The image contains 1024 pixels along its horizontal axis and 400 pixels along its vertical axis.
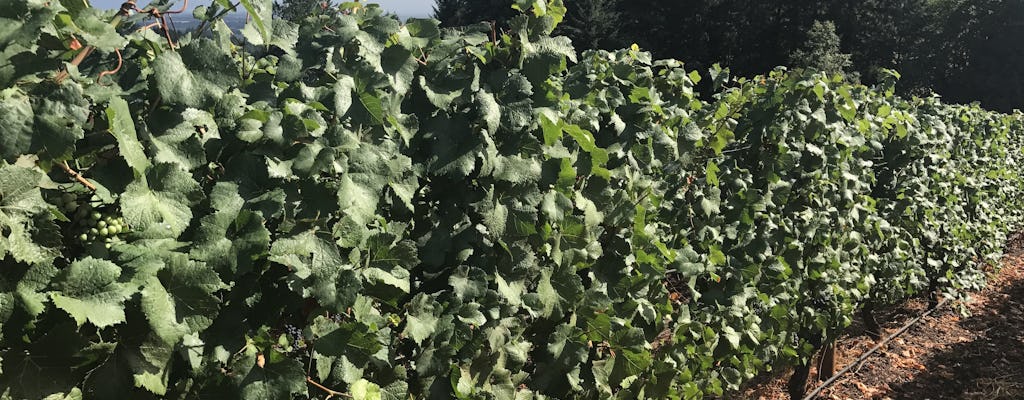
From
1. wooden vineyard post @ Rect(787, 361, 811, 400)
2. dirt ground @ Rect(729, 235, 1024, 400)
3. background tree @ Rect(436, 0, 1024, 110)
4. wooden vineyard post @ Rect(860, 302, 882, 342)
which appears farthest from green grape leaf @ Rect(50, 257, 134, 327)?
background tree @ Rect(436, 0, 1024, 110)

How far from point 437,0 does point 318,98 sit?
43.4 m

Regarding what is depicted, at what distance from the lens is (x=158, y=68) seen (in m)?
1.46

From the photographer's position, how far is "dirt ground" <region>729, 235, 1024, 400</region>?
A: 17.9 feet

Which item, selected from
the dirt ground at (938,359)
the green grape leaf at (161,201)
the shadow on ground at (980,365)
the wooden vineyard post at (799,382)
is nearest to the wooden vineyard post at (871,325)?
the dirt ground at (938,359)

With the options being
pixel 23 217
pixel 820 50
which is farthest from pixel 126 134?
pixel 820 50

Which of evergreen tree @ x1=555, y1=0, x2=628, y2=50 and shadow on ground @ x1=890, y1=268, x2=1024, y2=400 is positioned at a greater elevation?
shadow on ground @ x1=890, y1=268, x2=1024, y2=400

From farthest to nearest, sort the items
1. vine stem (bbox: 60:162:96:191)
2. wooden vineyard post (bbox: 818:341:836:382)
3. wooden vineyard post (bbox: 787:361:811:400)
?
wooden vineyard post (bbox: 818:341:836:382) < wooden vineyard post (bbox: 787:361:811:400) < vine stem (bbox: 60:162:96:191)

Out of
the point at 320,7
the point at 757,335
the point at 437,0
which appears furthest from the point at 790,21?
the point at 320,7

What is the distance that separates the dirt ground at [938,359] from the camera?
546cm

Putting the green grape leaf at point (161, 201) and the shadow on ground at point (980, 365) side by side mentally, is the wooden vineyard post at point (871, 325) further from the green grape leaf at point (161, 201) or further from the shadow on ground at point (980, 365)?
the green grape leaf at point (161, 201)

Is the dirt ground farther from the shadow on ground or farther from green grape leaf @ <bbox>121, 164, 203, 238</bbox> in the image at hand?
green grape leaf @ <bbox>121, 164, 203, 238</bbox>

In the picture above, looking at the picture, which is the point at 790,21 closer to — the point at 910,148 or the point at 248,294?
the point at 910,148

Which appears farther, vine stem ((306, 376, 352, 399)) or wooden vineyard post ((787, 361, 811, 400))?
wooden vineyard post ((787, 361, 811, 400))

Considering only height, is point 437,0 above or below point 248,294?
below
